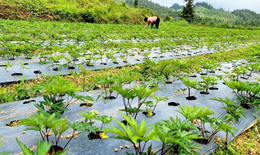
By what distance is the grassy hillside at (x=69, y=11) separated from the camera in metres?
11.5

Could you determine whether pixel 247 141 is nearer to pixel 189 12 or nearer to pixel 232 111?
pixel 232 111

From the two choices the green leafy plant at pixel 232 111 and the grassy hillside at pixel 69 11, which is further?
the grassy hillside at pixel 69 11

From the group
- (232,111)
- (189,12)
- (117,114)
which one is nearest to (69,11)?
(117,114)

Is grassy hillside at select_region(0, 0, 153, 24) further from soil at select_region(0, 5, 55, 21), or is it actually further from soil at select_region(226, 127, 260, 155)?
soil at select_region(226, 127, 260, 155)

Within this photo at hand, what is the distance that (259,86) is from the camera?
1772mm

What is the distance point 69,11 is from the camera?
13.6 metres

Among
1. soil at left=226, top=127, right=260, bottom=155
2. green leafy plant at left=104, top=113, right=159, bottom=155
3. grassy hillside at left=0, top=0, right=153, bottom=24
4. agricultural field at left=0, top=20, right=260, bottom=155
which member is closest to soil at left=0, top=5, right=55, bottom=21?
grassy hillside at left=0, top=0, right=153, bottom=24

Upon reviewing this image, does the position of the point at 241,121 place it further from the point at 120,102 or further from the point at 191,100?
the point at 120,102

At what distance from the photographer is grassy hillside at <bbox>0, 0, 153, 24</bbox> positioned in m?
11.5

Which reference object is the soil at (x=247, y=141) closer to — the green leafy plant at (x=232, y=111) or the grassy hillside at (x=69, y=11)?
the green leafy plant at (x=232, y=111)

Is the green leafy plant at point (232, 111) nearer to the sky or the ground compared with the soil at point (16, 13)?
nearer to the ground

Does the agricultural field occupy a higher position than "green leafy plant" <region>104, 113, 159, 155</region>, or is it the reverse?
"green leafy plant" <region>104, 113, 159, 155</region>

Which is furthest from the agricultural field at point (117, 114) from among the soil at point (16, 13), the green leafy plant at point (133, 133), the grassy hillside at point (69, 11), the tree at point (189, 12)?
the tree at point (189, 12)

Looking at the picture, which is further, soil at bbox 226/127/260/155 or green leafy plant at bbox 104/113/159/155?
soil at bbox 226/127/260/155
